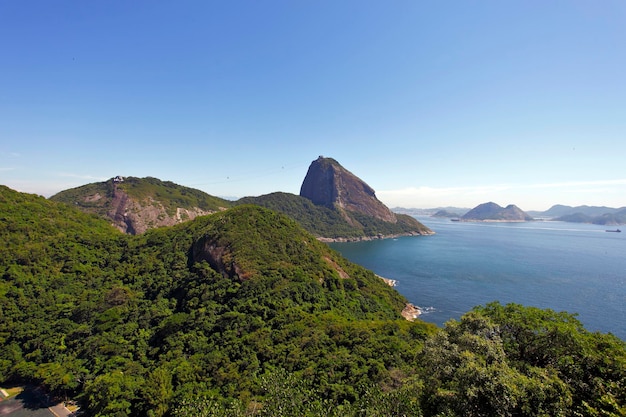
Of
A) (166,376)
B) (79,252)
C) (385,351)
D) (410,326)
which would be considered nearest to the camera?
(166,376)

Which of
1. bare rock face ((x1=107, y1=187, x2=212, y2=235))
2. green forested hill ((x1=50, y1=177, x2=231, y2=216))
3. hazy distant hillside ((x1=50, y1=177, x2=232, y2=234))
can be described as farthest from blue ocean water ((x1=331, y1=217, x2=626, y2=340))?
bare rock face ((x1=107, y1=187, x2=212, y2=235))

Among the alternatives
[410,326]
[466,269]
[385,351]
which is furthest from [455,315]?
[466,269]

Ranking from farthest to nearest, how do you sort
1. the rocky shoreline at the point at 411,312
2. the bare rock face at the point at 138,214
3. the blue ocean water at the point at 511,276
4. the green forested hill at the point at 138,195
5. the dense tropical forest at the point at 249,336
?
the green forested hill at the point at 138,195 < the bare rock face at the point at 138,214 < the blue ocean water at the point at 511,276 < the rocky shoreline at the point at 411,312 < the dense tropical forest at the point at 249,336

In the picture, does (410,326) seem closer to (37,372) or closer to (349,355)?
(349,355)

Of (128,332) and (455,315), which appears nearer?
(128,332)

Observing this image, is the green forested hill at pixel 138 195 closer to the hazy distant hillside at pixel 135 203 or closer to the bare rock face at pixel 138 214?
the hazy distant hillside at pixel 135 203

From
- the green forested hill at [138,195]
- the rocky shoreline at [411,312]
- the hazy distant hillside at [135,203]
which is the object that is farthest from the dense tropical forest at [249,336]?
the green forested hill at [138,195]

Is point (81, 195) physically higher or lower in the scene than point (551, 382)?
higher
